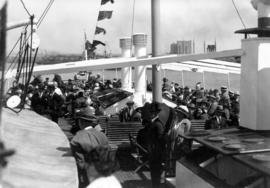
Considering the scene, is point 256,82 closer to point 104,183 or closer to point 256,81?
point 256,81

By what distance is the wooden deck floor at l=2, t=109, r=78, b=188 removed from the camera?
2746 millimetres

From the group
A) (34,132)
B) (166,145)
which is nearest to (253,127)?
(166,145)

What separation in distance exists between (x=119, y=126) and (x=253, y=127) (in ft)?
11.0

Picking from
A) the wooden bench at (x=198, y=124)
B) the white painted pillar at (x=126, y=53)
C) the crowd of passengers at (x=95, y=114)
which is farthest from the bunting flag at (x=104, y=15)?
the wooden bench at (x=198, y=124)

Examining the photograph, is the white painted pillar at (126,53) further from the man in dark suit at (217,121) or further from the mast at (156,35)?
the man in dark suit at (217,121)

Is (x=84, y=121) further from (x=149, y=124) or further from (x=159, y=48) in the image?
(x=159, y=48)

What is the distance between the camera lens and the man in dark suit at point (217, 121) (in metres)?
8.15

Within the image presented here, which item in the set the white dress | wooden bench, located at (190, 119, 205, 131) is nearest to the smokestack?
wooden bench, located at (190, 119, 205, 131)

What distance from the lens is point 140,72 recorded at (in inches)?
481

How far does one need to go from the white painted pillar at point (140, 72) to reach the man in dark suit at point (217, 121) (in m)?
3.83

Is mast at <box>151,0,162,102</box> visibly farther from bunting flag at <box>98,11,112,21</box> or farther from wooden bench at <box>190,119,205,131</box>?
bunting flag at <box>98,11,112,21</box>

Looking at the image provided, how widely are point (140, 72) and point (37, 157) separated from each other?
9.02 metres

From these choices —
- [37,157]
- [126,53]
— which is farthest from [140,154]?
[126,53]

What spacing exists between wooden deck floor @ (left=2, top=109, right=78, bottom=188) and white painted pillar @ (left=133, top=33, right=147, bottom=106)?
24.2 feet
